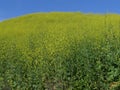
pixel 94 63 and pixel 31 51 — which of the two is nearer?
pixel 94 63

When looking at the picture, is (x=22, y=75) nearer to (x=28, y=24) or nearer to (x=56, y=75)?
(x=56, y=75)

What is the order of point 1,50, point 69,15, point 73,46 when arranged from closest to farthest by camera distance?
point 73,46, point 1,50, point 69,15

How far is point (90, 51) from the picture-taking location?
13609mm

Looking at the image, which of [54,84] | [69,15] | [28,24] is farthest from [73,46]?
[69,15]

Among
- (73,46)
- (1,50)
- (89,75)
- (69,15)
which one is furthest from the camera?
(69,15)

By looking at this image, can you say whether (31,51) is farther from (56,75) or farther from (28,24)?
(28,24)

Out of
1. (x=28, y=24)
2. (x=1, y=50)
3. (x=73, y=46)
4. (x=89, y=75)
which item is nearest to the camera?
(x=89, y=75)

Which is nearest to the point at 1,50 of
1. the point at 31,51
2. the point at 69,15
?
the point at 31,51

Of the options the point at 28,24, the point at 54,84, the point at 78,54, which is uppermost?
the point at 28,24

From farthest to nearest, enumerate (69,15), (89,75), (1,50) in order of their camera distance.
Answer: (69,15), (1,50), (89,75)

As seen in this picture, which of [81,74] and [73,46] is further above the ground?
[73,46]

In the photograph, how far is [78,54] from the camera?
13773 mm

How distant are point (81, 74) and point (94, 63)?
1.79 ft

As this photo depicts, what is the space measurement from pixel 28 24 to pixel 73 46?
69.3 feet
